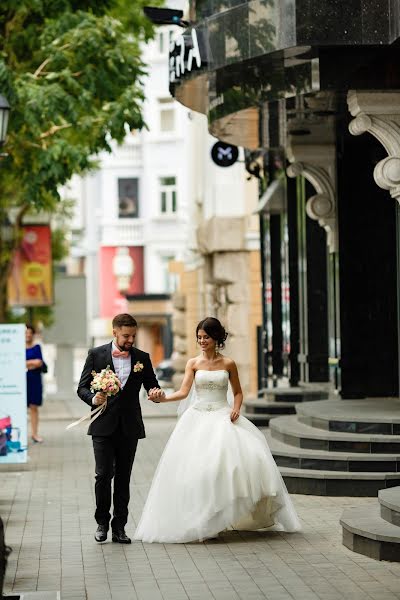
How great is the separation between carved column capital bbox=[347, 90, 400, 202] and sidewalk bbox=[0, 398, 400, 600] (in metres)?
3.07

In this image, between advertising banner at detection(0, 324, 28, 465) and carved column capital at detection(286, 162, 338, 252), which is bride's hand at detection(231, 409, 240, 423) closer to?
advertising banner at detection(0, 324, 28, 465)

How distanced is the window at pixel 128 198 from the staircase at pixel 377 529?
54389mm

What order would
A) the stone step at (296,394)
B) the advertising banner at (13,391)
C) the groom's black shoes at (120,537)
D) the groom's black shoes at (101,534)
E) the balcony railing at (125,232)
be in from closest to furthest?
the groom's black shoes at (120,537) → the groom's black shoes at (101,534) → the advertising banner at (13,391) → the stone step at (296,394) → the balcony railing at (125,232)

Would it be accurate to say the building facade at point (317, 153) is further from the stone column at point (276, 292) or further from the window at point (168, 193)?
the window at point (168, 193)

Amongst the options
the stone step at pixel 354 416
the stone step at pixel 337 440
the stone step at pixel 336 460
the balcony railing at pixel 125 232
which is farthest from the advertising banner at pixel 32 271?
the balcony railing at pixel 125 232

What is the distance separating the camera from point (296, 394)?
22.6m

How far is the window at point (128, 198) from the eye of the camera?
6612 centimetres

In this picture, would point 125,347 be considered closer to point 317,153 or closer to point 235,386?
point 235,386

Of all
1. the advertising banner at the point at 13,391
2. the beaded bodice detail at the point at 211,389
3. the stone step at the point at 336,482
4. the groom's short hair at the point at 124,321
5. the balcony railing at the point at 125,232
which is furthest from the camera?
the balcony railing at the point at 125,232

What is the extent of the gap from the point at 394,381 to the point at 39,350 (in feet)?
21.2

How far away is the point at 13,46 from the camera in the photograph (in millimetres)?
25422

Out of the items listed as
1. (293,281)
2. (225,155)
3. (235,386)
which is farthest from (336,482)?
(225,155)

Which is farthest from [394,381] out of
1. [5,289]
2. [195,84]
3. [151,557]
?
[5,289]

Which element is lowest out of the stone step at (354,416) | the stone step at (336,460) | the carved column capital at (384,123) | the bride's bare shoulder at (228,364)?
the stone step at (336,460)
